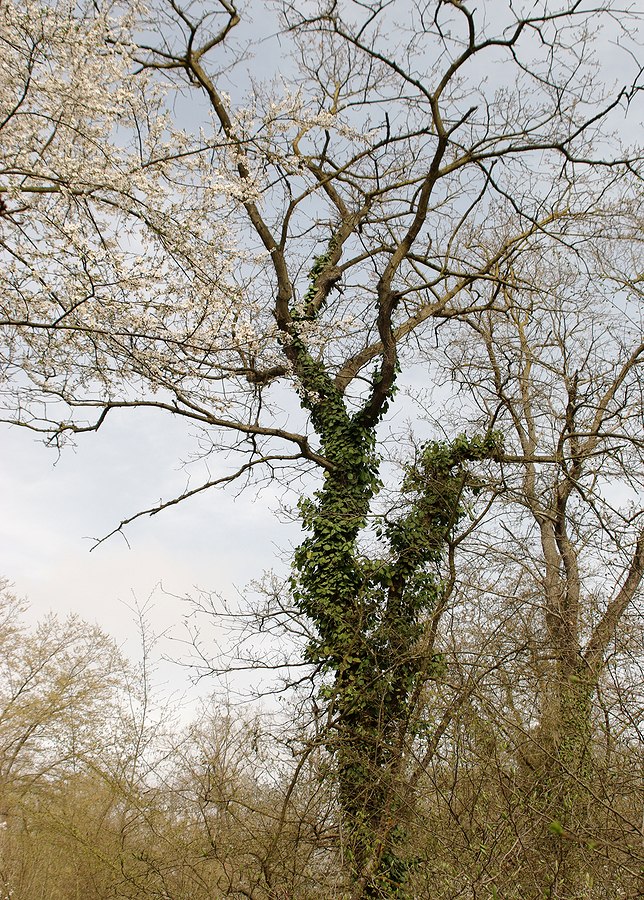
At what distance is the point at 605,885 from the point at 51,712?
14093 mm

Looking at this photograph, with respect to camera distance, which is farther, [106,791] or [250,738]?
[106,791]

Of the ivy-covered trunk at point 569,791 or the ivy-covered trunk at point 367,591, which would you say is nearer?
the ivy-covered trunk at point 569,791

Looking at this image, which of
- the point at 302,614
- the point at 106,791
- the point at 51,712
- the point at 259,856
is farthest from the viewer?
the point at 51,712

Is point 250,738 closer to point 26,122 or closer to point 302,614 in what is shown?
point 302,614

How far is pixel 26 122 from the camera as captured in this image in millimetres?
4195

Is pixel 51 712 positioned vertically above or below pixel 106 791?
above

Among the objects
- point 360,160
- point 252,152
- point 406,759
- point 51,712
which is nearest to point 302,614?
point 406,759

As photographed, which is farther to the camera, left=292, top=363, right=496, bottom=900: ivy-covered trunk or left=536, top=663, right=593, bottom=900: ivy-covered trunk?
left=292, top=363, right=496, bottom=900: ivy-covered trunk

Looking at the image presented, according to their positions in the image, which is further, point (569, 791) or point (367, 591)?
point (367, 591)

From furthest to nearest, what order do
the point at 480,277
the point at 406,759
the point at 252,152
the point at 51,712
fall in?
1. the point at 51,712
2. the point at 480,277
3. the point at 252,152
4. the point at 406,759

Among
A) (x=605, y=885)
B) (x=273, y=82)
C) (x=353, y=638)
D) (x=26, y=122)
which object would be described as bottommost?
(x=605, y=885)

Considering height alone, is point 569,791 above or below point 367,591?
below

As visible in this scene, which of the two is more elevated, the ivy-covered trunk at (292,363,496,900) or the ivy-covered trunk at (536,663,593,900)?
the ivy-covered trunk at (292,363,496,900)

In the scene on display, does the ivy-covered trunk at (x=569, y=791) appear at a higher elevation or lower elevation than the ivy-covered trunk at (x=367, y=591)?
lower
